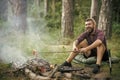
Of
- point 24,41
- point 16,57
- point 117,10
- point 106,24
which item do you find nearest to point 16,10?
point 24,41

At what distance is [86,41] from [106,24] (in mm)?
4948

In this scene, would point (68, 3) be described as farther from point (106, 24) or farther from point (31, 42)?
point (31, 42)

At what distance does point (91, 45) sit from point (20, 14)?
6.22m

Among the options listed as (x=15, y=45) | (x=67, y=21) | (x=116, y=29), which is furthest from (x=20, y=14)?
(x=116, y=29)

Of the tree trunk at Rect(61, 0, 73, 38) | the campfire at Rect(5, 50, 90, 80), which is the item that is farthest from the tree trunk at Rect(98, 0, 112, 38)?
the campfire at Rect(5, 50, 90, 80)

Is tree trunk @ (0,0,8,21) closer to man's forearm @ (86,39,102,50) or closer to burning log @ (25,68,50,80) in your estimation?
man's forearm @ (86,39,102,50)

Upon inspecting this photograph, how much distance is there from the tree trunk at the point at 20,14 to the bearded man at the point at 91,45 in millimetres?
5343

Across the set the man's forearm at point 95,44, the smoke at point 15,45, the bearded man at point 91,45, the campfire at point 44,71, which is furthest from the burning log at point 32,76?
the man's forearm at point 95,44

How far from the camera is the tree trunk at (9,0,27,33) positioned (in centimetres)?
1285

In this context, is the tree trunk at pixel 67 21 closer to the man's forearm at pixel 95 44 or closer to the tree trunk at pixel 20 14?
the tree trunk at pixel 20 14

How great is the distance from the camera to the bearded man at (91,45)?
7.43 meters

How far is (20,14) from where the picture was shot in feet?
42.5

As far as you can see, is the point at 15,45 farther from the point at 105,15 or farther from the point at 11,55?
the point at 105,15

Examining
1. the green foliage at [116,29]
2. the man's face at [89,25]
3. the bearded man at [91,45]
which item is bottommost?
the green foliage at [116,29]
